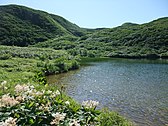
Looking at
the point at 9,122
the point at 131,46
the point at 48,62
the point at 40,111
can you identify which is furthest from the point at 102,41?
the point at 9,122

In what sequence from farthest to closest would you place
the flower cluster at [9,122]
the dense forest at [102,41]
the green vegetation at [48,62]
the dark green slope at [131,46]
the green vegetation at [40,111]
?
the dense forest at [102,41] → the dark green slope at [131,46] → the green vegetation at [48,62] → the green vegetation at [40,111] → the flower cluster at [9,122]

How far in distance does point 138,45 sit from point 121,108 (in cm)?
10436

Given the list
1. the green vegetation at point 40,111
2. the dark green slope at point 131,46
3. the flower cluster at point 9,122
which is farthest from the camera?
the dark green slope at point 131,46

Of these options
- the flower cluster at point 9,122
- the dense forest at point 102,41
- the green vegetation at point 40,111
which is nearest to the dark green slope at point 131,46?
the dense forest at point 102,41

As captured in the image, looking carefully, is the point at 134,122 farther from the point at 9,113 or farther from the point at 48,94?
the point at 9,113

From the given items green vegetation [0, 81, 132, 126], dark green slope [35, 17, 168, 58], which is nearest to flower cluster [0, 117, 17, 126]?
green vegetation [0, 81, 132, 126]

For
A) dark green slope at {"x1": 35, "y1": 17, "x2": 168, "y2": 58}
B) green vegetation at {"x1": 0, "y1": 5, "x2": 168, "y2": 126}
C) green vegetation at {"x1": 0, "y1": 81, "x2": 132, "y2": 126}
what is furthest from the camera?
dark green slope at {"x1": 35, "y1": 17, "x2": 168, "y2": 58}

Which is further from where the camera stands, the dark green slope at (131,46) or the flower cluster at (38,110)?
the dark green slope at (131,46)

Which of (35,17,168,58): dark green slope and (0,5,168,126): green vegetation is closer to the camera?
(0,5,168,126): green vegetation

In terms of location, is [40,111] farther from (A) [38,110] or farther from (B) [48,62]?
(B) [48,62]

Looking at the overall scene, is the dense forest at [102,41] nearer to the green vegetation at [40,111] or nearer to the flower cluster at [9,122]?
the green vegetation at [40,111]

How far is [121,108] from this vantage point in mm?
20188

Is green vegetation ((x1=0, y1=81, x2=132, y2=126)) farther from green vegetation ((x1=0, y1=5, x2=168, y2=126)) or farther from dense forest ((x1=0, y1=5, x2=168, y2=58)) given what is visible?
dense forest ((x1=0, y1=5, x2=168, y2=58))

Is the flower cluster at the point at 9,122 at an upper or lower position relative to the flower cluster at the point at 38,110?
upper
